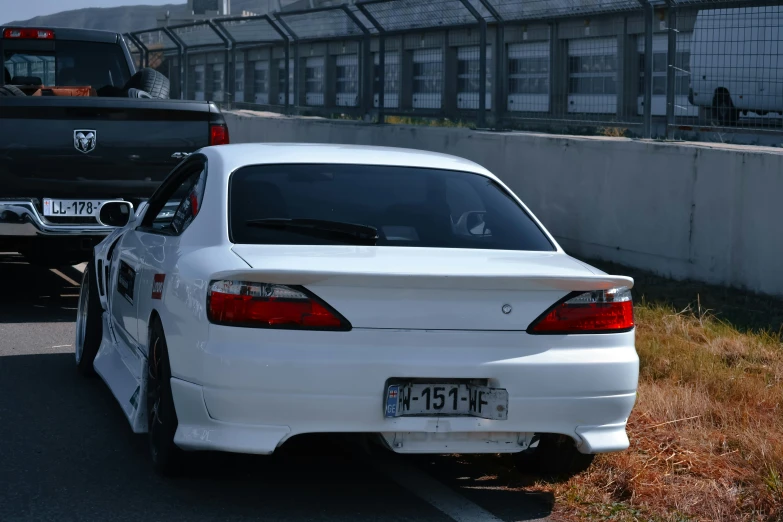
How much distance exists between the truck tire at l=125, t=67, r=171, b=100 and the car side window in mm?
5926

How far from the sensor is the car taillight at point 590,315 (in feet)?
15.5

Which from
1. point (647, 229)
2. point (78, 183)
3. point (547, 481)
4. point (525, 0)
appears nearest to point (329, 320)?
point (547, 481)

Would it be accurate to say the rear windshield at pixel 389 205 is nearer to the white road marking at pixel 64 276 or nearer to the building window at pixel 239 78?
the white road marking at pixel 64 276

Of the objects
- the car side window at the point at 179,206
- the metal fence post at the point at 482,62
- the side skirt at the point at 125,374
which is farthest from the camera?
the metal fence post at the point at 482,62

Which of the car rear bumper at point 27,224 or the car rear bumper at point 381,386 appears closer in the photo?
→ the car rear bumper at point 381,386

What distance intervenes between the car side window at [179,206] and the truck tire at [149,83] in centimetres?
593

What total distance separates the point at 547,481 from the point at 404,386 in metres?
1.06

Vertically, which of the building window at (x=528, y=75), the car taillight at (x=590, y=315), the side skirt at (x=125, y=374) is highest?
the building window at (x=528, y=75)

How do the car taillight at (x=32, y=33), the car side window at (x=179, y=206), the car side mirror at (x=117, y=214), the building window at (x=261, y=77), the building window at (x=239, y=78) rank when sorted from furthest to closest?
1. the building window at (x=239, y=78)
2. the building window at (x=261, y=77)
3. the car taillight at (x=32, y=33)
4. the car side mirror at (x=117, y=214)
5. the car side window at (x=179, y=206)

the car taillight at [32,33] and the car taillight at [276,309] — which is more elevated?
the car taillight at [32,33]

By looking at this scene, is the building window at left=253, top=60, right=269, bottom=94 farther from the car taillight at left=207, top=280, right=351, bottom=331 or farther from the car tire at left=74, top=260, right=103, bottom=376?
the car taillight at left=207, top=280, right=351, bottom=331

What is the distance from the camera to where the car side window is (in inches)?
218

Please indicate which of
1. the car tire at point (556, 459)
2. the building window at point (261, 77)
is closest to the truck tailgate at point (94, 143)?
the car tire at point (556, 459)

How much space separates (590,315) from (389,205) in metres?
1.09
